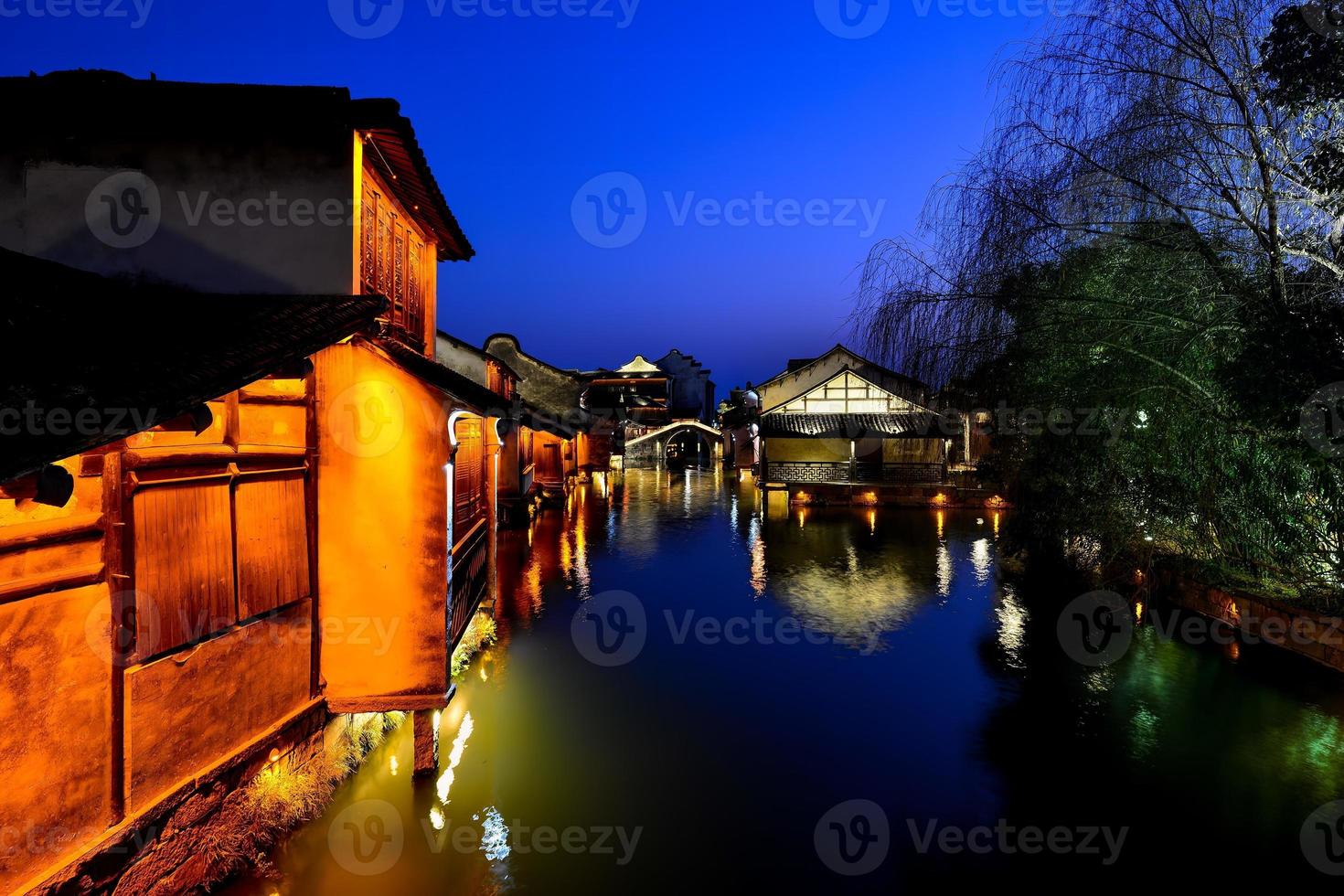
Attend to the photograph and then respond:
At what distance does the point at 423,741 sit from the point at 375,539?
213 centimetres

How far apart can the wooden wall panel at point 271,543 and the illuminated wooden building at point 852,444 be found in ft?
82.1

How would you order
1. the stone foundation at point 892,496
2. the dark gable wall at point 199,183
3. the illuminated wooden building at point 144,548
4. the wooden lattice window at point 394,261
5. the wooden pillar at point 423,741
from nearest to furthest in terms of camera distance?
the illuminated wooden building at point 144,548 < the wooden pillar at point 423,741 < the dark gable wall at point 199,183 < the wooden lattice window at point 394,261 < the stone foundation at point 892,496

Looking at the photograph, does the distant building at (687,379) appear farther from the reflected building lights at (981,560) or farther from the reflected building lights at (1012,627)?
the reflected building lights at (1012,627)

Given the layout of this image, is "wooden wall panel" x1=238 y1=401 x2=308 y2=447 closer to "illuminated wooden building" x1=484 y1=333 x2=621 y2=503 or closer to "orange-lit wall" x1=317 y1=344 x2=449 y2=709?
"orange-lit wall" x1=317 y1=344 x2=449 y2=709

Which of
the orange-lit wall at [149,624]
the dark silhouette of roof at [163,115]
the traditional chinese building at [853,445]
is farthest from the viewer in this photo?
the traditional chinese building at [853,445]

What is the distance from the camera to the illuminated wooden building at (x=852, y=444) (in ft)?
95.1

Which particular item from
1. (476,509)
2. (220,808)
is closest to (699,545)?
(476,509)

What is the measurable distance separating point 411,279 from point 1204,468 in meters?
13.0

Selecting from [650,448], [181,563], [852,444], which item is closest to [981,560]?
[852,444]

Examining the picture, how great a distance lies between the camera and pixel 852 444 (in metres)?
31.1

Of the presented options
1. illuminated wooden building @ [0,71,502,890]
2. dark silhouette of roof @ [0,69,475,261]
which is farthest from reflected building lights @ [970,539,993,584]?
dark silhouette of roof @ [0,69,475,261]

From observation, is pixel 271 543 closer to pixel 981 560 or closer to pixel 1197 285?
pixel 1197 285

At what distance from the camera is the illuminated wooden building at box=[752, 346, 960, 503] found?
2898 cm

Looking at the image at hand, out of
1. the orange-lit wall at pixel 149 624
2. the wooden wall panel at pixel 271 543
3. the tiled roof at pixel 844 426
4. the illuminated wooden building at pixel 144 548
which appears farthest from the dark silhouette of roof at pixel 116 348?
the tiled roof at pixel 844 426
